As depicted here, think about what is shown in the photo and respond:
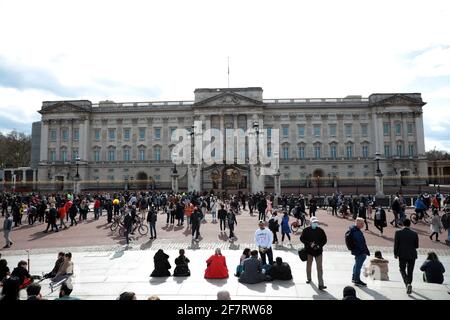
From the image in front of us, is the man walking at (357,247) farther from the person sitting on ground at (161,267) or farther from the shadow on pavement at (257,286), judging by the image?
the person sitting on ground at (161,267)

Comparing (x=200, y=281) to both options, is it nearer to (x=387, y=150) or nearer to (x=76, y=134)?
(x=387, y=150)

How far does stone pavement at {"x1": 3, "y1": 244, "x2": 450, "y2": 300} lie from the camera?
8.38 meters

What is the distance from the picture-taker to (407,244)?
330 inches

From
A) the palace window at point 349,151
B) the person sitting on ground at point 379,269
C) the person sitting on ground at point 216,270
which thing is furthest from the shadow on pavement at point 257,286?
the palace window at point 349,151

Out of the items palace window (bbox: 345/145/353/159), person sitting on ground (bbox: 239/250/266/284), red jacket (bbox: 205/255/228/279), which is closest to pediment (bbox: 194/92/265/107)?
palace window (bbox: 345/145/353/159)

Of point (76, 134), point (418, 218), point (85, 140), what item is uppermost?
point (76, 134)

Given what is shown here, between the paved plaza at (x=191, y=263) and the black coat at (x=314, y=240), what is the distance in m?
1.06

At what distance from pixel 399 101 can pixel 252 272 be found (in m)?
64.7

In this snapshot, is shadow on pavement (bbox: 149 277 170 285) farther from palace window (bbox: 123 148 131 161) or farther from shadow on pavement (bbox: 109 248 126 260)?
palace window (bbox: 123 148 131 161)

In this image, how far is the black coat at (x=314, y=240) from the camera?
8734 mm

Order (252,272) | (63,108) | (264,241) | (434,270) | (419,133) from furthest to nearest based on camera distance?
(63,108)
(419,133)
(264,241)
(252,272)
(434,270)

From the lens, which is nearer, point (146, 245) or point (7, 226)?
point (146, 245)

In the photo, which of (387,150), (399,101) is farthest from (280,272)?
(399,101)
